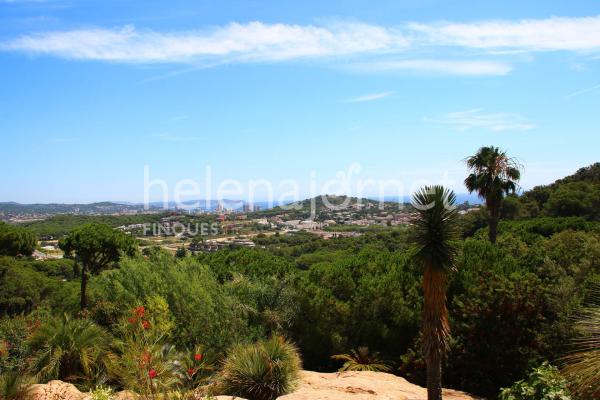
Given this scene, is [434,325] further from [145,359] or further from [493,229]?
[493,229]

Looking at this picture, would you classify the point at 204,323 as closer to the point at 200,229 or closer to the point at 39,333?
the point at 39,333

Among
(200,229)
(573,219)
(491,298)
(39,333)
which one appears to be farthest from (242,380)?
(200,229)

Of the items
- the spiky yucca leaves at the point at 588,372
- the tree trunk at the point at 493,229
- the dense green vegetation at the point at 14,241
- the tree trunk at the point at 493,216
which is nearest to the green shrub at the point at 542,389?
the spiky yucca leaves at the point at 588,372

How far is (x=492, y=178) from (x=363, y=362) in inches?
493

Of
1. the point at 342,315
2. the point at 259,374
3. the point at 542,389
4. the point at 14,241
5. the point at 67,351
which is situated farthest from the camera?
the point at 14,241

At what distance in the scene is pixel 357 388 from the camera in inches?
364

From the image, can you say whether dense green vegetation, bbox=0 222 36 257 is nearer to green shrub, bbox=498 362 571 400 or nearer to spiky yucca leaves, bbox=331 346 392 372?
spiky yucca leaves, bbox=331 346 392 372

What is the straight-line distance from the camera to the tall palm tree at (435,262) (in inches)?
350

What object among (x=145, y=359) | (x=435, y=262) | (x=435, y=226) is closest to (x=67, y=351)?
(x=145, y=359)

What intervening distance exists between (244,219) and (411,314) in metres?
135

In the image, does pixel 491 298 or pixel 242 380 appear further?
pixel 491 298

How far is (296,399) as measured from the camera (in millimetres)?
8289

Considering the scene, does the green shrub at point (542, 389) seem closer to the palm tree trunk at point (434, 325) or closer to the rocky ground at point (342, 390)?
the palm tree trunk at point (434, 325)

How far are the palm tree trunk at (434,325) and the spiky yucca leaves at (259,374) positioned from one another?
9.19 ft
